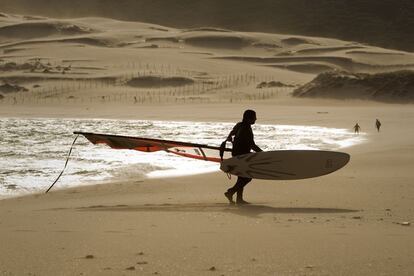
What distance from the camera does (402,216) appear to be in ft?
24.0

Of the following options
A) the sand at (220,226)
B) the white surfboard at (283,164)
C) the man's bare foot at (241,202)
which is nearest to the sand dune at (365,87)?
the sand at (220,226)

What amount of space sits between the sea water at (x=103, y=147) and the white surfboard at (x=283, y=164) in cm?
281

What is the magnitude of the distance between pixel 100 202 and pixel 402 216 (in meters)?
3.08

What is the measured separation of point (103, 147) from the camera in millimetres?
16250

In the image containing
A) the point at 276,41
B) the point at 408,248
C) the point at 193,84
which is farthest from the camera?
the point at 276,41

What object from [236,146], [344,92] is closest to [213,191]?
[236,146]

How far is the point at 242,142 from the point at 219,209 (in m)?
1.07

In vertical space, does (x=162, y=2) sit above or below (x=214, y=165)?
above

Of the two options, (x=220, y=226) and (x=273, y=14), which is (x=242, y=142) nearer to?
(x=220, y=226)

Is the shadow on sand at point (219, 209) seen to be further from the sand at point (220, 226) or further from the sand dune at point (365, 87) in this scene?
the sand dune at point (365, 87)

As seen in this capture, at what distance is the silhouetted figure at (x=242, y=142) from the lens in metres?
8.55

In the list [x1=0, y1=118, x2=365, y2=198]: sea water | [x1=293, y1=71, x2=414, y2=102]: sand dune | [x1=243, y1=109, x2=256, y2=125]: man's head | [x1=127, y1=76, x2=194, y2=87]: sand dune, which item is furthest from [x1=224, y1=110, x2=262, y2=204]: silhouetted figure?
[x1=127, y1=76, x2=194, y2=87]: sand dune

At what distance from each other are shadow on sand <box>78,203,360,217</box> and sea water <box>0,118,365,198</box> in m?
2.19

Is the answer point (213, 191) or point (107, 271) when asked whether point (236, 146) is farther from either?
point (107, 271)
